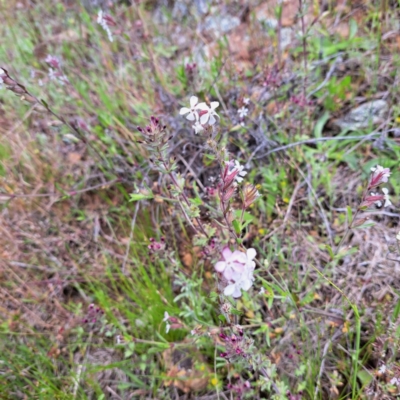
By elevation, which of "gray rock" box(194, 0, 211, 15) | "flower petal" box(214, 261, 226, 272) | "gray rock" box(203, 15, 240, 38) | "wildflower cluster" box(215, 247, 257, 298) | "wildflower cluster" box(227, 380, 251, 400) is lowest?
"wildflower cluster" box(227, 380, 251, 400)

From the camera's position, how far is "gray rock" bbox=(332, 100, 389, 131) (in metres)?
2.68

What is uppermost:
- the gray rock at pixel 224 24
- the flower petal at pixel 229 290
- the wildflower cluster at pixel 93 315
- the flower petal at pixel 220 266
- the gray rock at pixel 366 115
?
the gray rock at pixel 224 24

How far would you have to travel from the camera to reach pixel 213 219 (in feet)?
5.46

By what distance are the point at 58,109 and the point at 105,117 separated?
726 millimetres

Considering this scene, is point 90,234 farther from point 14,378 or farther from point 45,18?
point 45,18

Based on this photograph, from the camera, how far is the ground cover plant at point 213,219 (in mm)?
1820

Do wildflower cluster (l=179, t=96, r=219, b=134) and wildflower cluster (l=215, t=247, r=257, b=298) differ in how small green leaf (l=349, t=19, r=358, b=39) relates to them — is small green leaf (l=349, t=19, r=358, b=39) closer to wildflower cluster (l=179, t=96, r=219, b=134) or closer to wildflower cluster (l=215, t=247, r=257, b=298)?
wildflower cluster (l=179, t=96, r=219, b=134)

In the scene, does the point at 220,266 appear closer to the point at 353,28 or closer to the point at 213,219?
the point at 213,219

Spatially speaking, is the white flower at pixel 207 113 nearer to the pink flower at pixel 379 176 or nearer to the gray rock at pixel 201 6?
the pink flower at pixel 379 176

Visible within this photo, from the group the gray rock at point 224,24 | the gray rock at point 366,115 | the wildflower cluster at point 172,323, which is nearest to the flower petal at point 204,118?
the wildflower cluster at point 172,323

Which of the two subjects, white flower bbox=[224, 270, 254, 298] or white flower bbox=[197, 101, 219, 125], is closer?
white flower bbox=[224, 270, 254, 298]

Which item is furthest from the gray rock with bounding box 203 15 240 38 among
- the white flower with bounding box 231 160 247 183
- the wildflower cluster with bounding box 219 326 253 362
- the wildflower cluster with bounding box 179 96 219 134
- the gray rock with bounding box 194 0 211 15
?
the wildflower cluster with bounding box 219 326 253 362

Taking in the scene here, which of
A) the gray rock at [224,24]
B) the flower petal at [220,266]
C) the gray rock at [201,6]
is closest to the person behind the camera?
the flower petal at [220,266]

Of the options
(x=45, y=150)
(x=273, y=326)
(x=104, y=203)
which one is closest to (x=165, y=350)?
(x=273, y=326)
